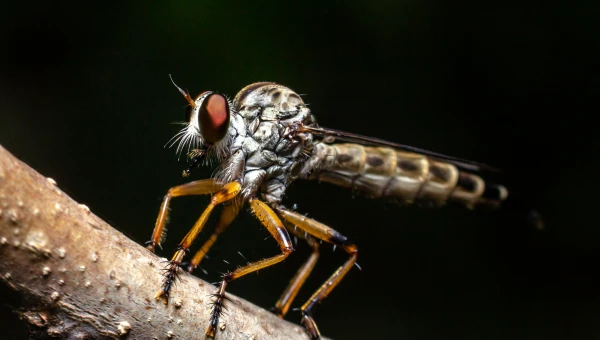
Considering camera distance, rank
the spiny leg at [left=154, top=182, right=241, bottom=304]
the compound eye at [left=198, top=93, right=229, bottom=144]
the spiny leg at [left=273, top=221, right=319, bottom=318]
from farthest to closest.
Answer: the spiny leg at [left=273, top=221, right=319, bottom=318]
the compound eye at [left=198, top=93, right=229, bottom=144]
the spiny leg at [left=154, top=182, right=241, bottom=304]

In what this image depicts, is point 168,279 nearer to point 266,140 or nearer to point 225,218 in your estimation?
point 225,218

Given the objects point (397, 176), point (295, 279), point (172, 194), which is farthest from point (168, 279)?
point (397, 176)

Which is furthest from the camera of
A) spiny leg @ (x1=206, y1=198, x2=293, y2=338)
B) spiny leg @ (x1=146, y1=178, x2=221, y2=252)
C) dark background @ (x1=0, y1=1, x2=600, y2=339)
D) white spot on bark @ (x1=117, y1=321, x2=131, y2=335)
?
dark background @ (x1=0, y1=1, x2=600, y2=339)

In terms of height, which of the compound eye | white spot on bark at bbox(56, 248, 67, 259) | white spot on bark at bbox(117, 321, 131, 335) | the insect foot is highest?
the compound eye

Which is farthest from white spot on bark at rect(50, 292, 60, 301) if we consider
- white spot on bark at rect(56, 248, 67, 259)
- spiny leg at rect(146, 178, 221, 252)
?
spiny leg at rect(146, 178, 221, 252)

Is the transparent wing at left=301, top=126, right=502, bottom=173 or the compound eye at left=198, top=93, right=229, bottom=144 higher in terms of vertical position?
the transparent wing at left=301, top=126, right=502, bottom=173

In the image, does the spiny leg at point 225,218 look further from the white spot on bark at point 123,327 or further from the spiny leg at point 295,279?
the white spot on bark at point 123,327

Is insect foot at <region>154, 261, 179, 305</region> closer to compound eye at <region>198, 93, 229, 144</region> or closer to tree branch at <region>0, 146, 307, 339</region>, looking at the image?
tree branch at <region>0, 146, 307, 339</region>

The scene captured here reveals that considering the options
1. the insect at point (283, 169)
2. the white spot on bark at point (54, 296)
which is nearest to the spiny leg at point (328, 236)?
the insect at point (283, 169)
